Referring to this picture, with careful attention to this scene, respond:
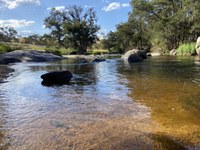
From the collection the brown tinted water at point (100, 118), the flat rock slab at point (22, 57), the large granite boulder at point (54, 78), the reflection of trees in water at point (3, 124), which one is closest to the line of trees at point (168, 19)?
the flat rock slab at point (22, 57)

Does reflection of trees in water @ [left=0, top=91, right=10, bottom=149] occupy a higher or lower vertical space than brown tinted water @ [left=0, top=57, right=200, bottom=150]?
higher

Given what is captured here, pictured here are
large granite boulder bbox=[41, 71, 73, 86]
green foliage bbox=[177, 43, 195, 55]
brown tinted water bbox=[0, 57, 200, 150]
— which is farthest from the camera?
green foliage bbox=[177, 43, 195, 55]

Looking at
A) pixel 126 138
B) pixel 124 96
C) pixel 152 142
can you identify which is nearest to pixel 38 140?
pixel 126 138

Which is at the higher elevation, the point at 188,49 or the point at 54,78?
the point at 188,49

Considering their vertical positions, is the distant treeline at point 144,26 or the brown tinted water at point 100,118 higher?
the distant treeline at point 144,26

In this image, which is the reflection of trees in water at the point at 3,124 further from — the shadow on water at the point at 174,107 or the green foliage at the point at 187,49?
the green foliage at the point at 187,49

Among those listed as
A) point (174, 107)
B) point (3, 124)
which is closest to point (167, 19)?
point (174, 107)

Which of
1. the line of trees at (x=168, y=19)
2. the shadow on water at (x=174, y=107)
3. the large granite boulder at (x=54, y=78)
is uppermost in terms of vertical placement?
the line of trees at (x=168, y=19)

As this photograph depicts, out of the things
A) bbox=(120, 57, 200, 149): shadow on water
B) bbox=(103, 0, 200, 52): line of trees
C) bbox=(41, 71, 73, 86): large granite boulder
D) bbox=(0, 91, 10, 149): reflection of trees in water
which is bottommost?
bbox=(120, 57, 200, 149): shadow on water

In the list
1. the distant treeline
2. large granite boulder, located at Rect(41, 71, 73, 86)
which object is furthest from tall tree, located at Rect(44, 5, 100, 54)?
large granite boulder, located at Rect(41, 71, 73, 86)

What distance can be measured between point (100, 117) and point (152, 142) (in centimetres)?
225

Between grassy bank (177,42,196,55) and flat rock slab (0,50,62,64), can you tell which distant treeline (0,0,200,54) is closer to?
grassy bank (177,42,196,55)

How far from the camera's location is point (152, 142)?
579 cm

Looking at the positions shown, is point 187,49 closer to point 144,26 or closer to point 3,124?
point 144,26
